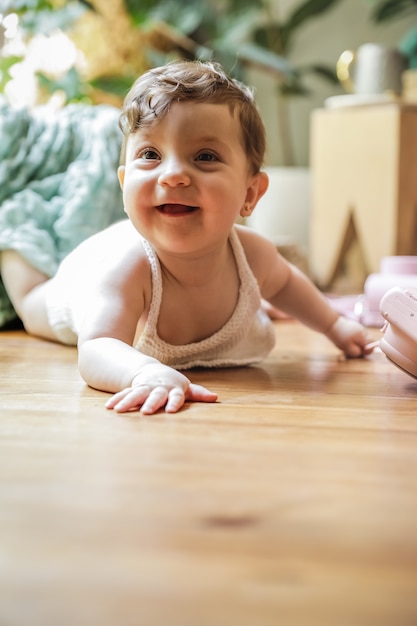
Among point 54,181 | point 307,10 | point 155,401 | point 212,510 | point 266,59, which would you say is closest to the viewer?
point 212,510

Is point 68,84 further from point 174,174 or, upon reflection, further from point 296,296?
point 174,174

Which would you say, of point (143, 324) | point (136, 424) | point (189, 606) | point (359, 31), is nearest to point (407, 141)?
point (359, 31)

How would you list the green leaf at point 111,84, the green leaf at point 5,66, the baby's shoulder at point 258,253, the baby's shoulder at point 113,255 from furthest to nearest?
1. the green leaf at point 111,84
2. the green leaf at point 5,66
3. the baby's shoulder at point 258,253
4. the baby's shoulder at point 113,255

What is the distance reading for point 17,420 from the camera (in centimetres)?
88

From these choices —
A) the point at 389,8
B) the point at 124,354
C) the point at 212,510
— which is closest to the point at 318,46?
the point at 389,8

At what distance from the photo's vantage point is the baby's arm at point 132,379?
2.99 ft

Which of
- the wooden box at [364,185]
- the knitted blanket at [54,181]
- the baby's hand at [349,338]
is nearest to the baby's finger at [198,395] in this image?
the baby's hand at [349,338]

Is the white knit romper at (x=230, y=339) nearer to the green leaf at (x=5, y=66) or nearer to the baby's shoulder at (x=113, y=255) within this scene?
the baby's shoulder at (x=113, y=255)

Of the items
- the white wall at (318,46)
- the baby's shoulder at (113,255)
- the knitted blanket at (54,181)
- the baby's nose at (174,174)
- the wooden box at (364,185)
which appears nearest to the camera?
the baby's nose at (174,174)

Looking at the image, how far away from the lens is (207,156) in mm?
1071

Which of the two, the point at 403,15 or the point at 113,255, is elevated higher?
the point at 403,15

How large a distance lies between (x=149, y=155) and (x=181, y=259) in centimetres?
15

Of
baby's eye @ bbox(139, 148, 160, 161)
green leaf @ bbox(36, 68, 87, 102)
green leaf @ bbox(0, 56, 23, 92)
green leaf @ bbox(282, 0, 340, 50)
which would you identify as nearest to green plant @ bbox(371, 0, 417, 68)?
green leaf @ bbox(282, 0, 340, 50)

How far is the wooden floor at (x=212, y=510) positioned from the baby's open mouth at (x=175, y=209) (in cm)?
23
